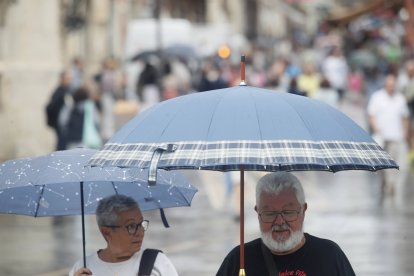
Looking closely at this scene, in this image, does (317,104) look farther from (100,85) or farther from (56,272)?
(100,85)

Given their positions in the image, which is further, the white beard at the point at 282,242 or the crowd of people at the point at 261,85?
the crowd of people at the point at 261,85

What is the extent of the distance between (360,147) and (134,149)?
36.5 inches

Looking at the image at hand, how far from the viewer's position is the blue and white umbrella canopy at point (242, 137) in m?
5.46

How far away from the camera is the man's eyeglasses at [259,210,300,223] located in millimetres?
5721

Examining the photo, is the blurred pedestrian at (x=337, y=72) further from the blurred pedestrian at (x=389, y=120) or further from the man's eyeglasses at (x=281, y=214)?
the man's eyeglasses at (x=281, y=214)

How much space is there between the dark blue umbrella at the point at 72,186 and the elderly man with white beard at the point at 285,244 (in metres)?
0.67

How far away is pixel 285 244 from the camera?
18.6ft

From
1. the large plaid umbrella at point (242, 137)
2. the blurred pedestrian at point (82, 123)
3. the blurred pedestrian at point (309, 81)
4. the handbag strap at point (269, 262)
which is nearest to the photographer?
the large plaid umbrella at point (242, 137)

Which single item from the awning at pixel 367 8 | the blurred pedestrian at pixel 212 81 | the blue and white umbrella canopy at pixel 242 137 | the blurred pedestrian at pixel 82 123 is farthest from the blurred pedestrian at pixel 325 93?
the blue and white umbrella canopy at pixel 242 137

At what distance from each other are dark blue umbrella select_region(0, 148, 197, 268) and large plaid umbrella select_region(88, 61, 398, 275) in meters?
0.41

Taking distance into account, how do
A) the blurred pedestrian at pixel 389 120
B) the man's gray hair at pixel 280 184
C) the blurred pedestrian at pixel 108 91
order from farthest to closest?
the blurred pedestrian at pixel 108 91, the blurred pedestrian at pixel 389 120, the man's gray hair at pixel 280 184

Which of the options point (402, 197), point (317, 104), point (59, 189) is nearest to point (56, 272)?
point (59, 189)

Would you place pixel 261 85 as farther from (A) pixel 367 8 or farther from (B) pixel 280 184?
(B) pixel 280 184

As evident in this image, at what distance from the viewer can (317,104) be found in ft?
19.7
